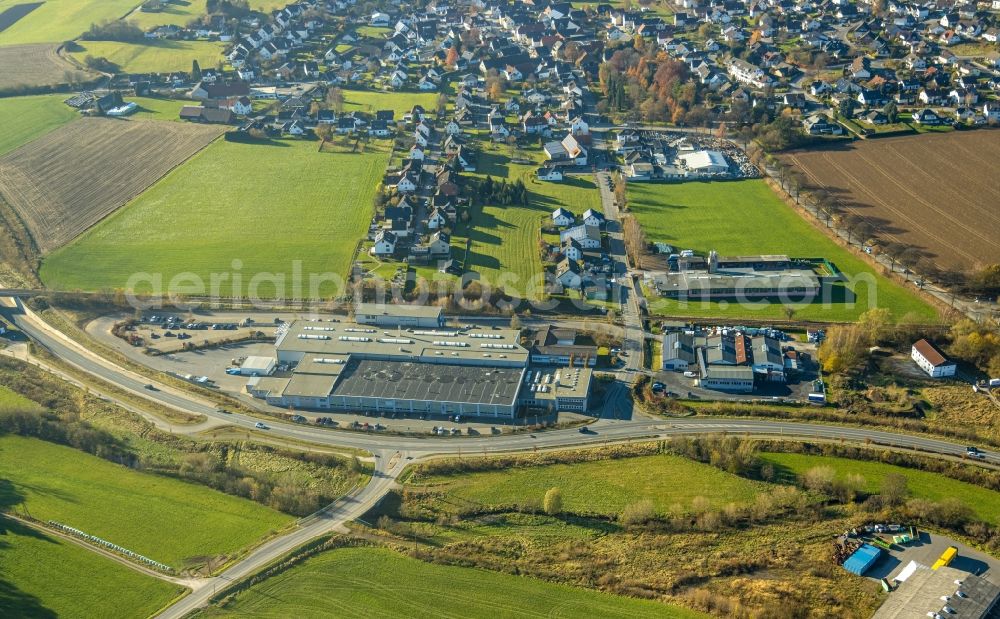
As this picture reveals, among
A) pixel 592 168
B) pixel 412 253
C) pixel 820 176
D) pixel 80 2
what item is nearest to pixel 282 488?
pixel 412 253

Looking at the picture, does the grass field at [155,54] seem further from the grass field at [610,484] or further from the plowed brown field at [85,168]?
the grass field at [610,484]

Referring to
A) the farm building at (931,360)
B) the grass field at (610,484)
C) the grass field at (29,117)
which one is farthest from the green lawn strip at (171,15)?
the farm building at (931,360)

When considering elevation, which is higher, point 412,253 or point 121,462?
point 412,253

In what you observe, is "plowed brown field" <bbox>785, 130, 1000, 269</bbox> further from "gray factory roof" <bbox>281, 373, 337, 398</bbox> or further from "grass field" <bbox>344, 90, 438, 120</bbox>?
"gray factory roof" <bbox>281, 373, 337, 398</bbox>

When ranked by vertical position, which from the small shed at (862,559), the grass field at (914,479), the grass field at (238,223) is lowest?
the small shed at (862,559)

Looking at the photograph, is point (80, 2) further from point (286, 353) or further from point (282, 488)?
point (282, 488)

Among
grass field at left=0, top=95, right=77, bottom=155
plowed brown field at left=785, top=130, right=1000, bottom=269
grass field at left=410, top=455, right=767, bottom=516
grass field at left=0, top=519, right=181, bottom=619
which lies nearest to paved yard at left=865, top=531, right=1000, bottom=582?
grass field at left=410, top=455, right=767, bottom=516

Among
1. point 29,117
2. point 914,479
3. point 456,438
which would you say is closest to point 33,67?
point 29,117
